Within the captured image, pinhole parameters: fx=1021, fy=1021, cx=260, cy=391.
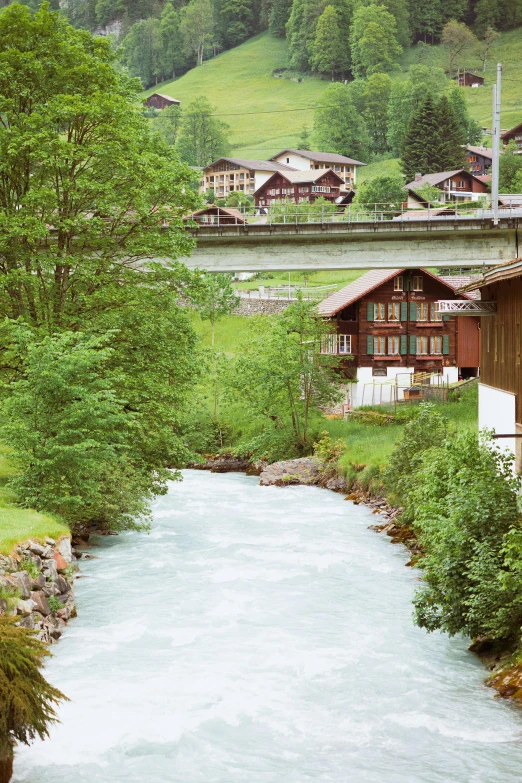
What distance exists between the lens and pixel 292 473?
45.5 metres

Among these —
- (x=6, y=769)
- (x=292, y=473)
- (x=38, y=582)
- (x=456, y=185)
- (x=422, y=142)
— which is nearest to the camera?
(x=6, y=769)

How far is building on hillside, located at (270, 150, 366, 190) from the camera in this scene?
144000 mm

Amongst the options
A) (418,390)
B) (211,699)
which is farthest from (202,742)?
(418,390)

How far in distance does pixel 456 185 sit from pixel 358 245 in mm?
76906

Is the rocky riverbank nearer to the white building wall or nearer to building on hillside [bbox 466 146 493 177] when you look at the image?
the white building wall

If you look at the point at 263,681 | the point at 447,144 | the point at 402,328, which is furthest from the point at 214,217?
the point at 447,144

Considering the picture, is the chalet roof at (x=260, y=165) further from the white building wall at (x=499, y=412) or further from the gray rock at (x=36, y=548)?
the gray rock at (x=36, y=548)

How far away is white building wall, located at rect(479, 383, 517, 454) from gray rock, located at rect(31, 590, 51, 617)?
924 centimetres

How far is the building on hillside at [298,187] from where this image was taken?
130125 millimetres

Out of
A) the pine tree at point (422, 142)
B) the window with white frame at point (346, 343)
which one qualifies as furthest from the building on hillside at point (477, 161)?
the window with white frame at point (346, 343)

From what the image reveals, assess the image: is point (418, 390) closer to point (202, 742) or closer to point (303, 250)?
point (303, 250)

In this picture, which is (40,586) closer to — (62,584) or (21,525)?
(62,584)

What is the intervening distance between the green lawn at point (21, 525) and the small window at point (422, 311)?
3778cm

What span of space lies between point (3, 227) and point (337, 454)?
68.5 feet
